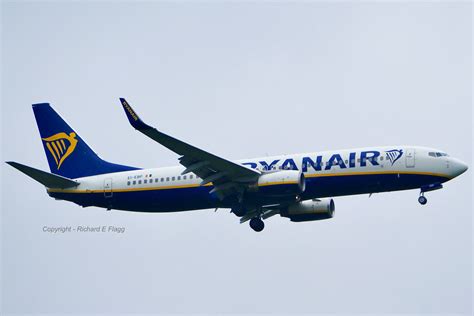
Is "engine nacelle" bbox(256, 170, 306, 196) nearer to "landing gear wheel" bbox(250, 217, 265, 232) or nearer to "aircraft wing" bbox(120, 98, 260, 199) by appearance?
"aircraft wing" bbox(120, 98, 260, 199)

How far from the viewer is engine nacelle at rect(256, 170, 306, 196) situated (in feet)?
139

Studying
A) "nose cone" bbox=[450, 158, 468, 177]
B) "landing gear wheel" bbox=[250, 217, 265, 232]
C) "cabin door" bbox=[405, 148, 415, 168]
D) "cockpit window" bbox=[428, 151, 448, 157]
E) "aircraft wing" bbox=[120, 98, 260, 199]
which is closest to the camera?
"aircraft wing" bbox=[120, 98, 260, 199]

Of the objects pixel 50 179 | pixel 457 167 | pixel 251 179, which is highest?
pixel 457 167

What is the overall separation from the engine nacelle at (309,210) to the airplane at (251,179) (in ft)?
0.19

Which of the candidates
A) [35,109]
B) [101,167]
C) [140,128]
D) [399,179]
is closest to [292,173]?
[399,179]

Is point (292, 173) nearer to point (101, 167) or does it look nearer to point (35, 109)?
point (101, 167)

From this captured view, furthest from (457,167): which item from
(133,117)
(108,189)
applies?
(108,189)

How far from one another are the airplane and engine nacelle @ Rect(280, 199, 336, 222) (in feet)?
0.19

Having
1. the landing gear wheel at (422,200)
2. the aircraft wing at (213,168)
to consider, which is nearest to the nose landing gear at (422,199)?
the landing gear wheel at (422,200)

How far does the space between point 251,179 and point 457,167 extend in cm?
1064

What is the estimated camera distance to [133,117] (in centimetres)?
3806

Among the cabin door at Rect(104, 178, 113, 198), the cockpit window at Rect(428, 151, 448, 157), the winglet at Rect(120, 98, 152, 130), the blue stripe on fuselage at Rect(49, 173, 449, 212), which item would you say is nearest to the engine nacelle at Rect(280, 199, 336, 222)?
the blue stripe on fuselage at Rect(49, 173, 449, 212)

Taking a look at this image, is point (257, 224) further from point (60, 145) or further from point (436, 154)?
point (60, 145)

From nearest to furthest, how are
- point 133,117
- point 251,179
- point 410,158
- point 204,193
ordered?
point 133,117 → point 410,158 → point 251,179 → point 204,193
